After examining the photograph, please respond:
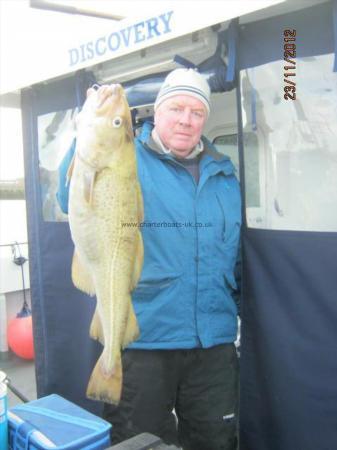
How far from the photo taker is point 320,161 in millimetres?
2125

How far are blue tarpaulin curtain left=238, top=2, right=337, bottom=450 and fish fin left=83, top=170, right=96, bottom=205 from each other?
3.35ft

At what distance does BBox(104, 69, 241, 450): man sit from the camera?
219cm

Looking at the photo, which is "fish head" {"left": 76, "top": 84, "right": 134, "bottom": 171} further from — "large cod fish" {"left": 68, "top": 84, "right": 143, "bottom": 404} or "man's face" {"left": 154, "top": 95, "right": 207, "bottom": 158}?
"man's face" {"left": 154, "top": 95, "right": 207, "bottom": 158}

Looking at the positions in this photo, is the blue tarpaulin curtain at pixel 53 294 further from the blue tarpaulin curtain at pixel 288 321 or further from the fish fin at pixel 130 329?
the fish fin at pixel 130 329

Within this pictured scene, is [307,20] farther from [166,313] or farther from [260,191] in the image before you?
[166,313]

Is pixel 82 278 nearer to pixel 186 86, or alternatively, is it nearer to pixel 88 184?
pixel 88 184

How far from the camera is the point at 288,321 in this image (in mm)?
2236

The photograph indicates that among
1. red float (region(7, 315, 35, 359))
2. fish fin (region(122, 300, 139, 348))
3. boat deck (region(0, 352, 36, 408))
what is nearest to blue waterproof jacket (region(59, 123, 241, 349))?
fish fin (region(122, 300, 139, 348))

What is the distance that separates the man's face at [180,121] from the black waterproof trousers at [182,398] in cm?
100

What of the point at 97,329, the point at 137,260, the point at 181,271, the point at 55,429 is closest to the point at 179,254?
the point at 181,271

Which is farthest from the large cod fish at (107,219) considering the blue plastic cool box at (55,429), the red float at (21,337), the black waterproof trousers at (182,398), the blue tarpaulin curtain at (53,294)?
the red float at (21,337)

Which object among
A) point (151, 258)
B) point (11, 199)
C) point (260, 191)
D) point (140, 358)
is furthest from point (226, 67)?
point (11, 199)

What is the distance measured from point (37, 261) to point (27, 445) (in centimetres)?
188

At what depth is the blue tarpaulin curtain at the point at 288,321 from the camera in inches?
81.9
